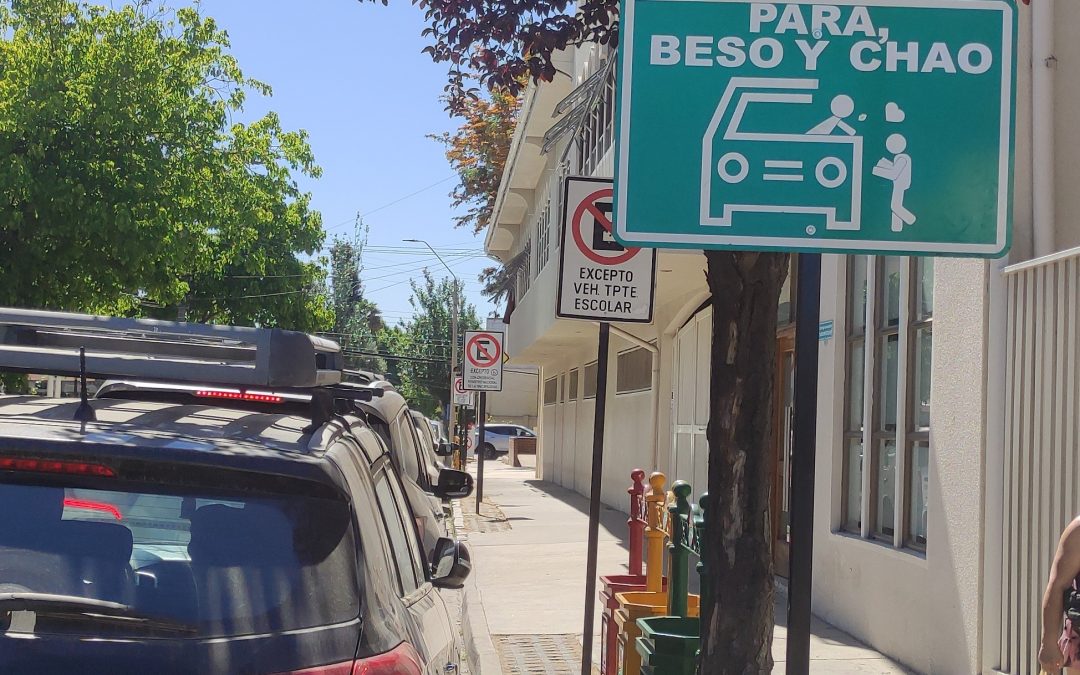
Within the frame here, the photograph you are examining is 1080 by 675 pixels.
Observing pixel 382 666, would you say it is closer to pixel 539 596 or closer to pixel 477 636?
pixel 477 636

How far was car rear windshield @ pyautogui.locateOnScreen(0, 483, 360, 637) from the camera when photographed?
8.98 feet

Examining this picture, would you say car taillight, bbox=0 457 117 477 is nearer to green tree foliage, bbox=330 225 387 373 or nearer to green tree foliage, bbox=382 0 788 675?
green tree foliage, bbox=382 0 788 675

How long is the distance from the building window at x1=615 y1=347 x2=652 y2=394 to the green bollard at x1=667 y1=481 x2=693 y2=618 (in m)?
12.8

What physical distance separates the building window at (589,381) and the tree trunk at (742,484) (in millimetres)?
21073

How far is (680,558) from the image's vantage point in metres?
5.45

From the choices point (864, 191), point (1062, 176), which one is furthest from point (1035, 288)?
point (864, 191)

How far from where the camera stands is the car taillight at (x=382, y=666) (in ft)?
8.75

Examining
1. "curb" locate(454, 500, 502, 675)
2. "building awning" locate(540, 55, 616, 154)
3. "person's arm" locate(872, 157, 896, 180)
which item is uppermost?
"building awning" locate(540, 55, 616, 154)

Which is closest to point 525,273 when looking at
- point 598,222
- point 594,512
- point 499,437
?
point 598,222

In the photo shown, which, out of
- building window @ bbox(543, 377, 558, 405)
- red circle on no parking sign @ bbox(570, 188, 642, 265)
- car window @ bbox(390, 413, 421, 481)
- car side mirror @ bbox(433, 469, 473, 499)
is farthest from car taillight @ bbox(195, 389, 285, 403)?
building window @ bbox(543, 377, 558, 405)

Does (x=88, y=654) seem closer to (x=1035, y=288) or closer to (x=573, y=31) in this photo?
(x=573, y=31)

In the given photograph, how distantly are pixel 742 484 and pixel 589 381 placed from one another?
22339 mm

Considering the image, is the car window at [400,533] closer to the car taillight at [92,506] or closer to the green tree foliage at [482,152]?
the car taillight at [92,506]

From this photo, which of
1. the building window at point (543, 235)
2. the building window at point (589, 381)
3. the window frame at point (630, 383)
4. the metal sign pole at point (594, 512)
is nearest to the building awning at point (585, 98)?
the metal sign pole at point (594, 512)
